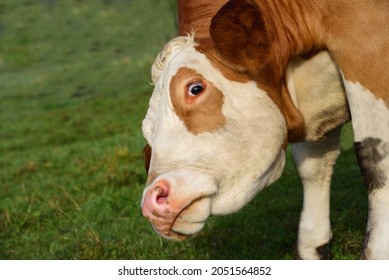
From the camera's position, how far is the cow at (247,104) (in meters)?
4.44

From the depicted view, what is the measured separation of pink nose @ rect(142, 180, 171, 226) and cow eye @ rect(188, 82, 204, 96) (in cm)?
55

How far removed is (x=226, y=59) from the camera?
4574 mm

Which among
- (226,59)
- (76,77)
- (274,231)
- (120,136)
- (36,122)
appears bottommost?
(76,77)

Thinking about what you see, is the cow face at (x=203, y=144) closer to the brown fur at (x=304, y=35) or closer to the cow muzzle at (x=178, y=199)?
the cow muzzle at (x=178, y=199)

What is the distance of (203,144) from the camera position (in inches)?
176

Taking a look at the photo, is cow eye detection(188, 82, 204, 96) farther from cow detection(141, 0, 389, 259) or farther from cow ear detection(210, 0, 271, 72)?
cow ear detection(210, 0, 271, 72)

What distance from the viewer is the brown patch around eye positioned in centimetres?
449

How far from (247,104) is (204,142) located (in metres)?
0.34

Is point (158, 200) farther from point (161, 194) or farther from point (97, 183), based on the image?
→ point (97, 183)

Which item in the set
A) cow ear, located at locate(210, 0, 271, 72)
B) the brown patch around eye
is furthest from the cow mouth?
cow ear, located at locate(210, 0, 271, 72)

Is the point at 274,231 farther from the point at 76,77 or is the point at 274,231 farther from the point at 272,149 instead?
the point at 76,77

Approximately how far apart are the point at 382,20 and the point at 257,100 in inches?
32.7

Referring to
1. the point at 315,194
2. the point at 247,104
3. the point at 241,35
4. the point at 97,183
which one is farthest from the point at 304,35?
the point at 97,183

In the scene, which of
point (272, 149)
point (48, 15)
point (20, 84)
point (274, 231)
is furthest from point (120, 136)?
point (48, 15)
